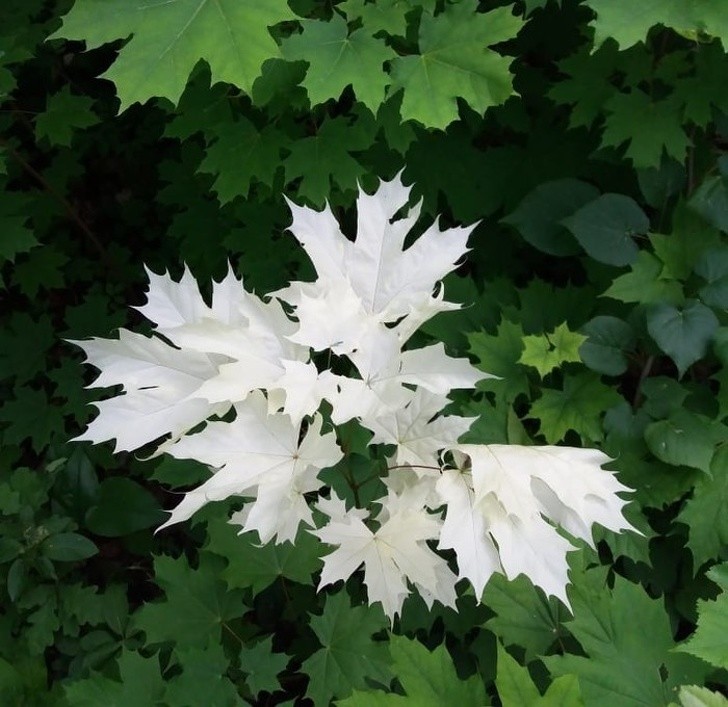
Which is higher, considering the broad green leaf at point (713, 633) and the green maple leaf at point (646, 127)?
the green maple leaf at point (646, 127)

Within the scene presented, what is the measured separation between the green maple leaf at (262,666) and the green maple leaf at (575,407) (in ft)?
3.07

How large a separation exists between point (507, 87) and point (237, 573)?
1415mm

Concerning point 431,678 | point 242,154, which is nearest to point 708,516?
point 431,678

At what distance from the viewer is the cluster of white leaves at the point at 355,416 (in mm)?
1133

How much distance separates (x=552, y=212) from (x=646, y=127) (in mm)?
356

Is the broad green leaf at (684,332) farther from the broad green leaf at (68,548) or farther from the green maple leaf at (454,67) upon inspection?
the broad green leaf at (68,548)

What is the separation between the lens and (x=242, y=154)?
203 cm

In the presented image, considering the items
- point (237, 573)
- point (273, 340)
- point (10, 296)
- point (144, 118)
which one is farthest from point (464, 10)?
point (10, 296)

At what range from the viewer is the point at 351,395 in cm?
113

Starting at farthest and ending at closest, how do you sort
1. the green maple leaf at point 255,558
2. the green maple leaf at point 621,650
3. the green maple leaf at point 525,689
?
the green maple leaf at point 255,558 → the green maple leaf at point 621,650 → the green maple leaf at point 525,689

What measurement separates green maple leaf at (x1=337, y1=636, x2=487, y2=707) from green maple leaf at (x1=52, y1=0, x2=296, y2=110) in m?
1.18

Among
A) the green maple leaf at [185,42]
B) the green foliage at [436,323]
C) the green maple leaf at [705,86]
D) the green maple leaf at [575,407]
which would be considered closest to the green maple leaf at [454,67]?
the green foliage at [436,323]

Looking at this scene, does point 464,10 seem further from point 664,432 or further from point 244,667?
point 244,667

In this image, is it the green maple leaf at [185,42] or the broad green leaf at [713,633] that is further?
the green maple leaf at [185,42]
